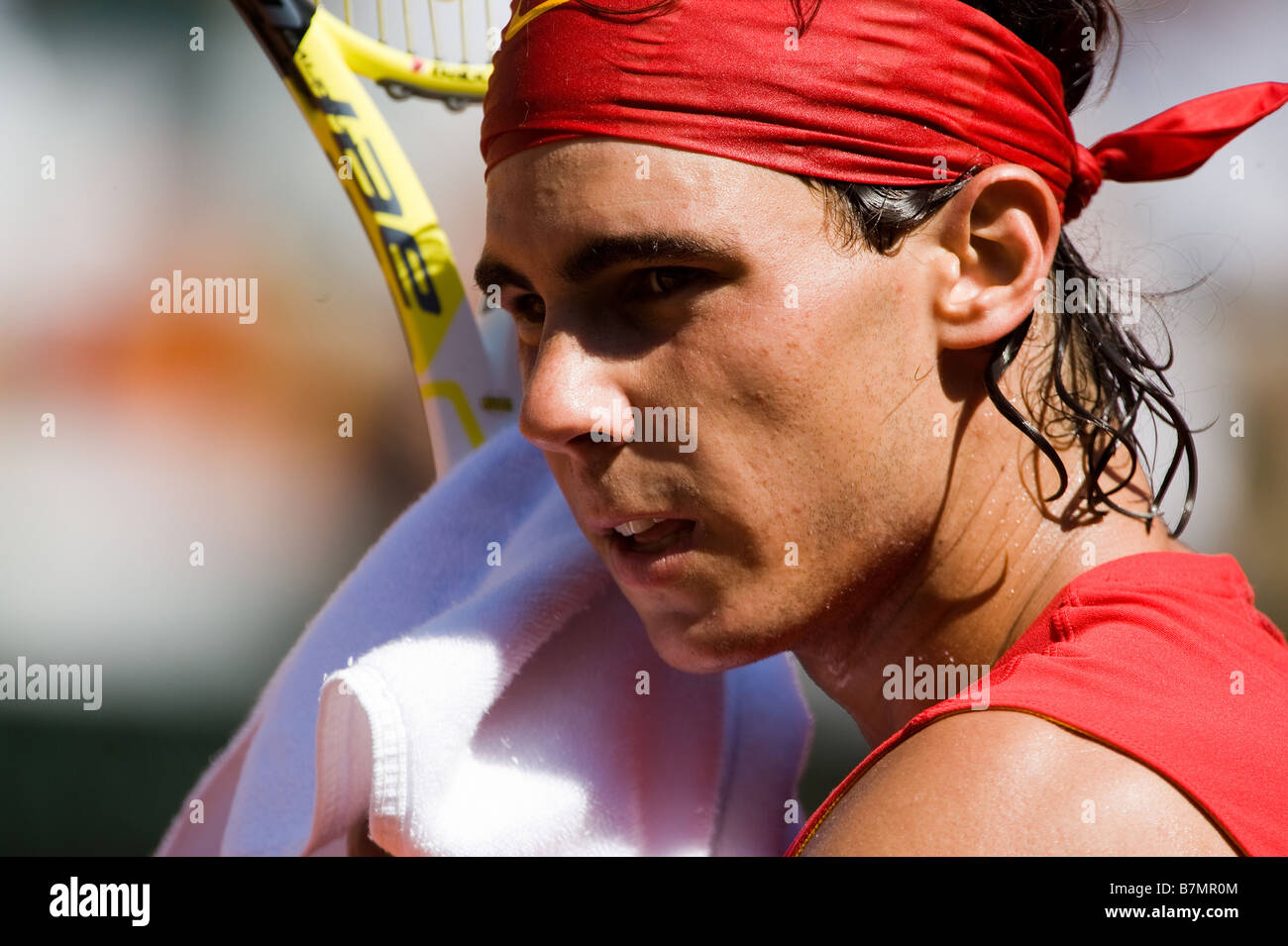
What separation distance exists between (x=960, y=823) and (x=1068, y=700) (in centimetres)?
13

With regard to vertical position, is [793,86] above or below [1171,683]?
Result: above

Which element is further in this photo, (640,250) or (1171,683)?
(640,250)

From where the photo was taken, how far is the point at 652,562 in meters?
1.11

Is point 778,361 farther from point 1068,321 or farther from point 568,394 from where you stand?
point 1068,321

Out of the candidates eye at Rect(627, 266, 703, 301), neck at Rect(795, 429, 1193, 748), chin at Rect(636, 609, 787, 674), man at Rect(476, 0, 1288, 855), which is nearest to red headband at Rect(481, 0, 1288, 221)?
man at Rect(476, 0, 1288, 855)

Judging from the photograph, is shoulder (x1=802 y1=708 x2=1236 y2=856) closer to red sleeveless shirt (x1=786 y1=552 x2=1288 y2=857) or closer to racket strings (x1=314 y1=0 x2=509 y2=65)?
red sleeveless shirt (x1=786 y1=552 x2=1288 y2=857)

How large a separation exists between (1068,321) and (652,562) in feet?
1.75

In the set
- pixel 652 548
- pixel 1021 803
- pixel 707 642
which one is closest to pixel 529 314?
pixel 652 548

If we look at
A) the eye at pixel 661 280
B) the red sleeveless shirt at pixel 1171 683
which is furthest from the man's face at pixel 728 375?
the red sleeveless shirt at pixel 1171 683

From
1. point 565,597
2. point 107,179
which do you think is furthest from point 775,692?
point 107,179

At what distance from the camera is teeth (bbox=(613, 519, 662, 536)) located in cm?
111

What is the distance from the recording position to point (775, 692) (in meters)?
1.46

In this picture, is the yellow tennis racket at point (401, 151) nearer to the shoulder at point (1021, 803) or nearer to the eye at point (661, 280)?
the eye at point (661, 280)

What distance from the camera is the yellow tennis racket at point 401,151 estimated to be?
1.43 metres
